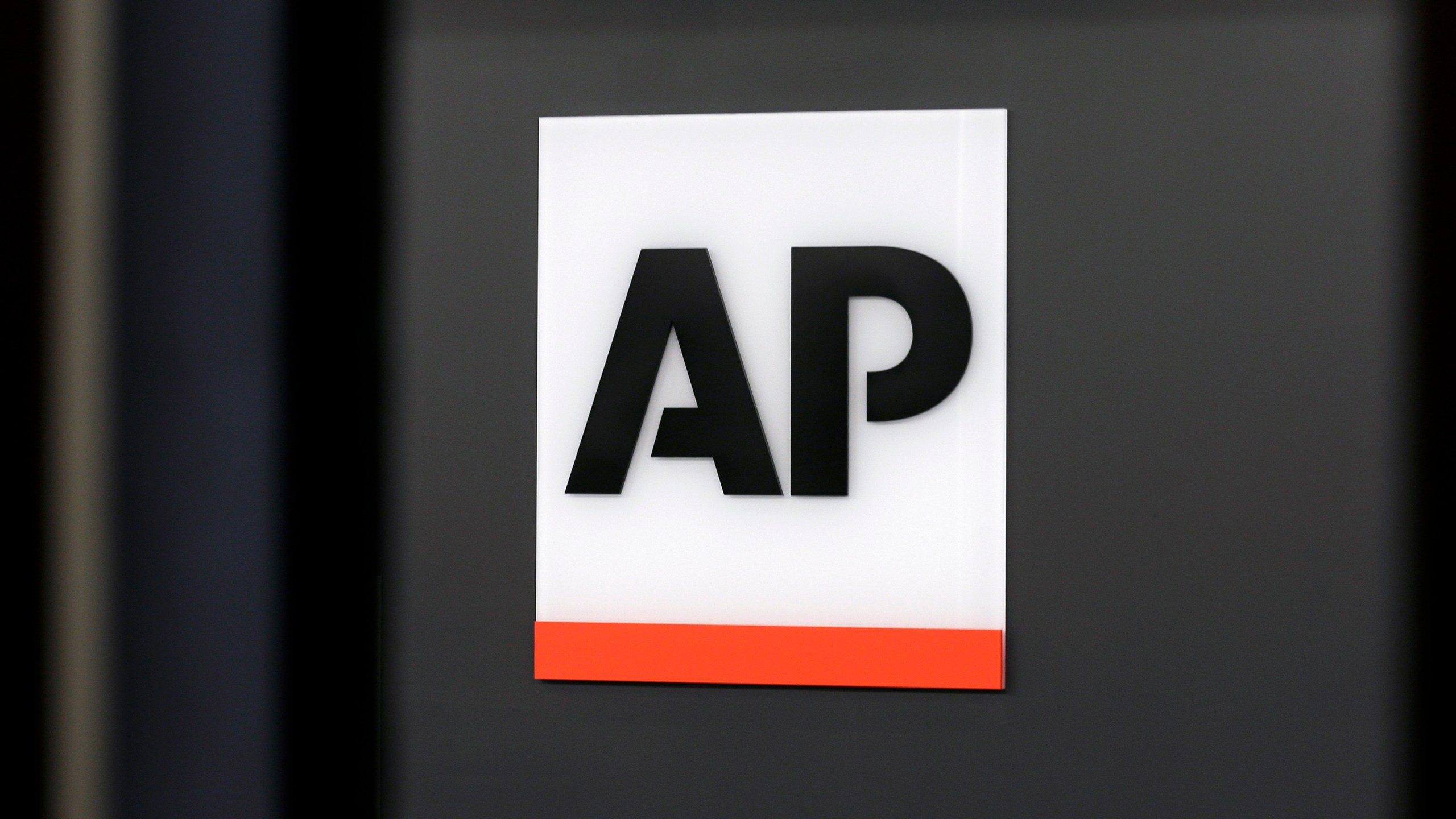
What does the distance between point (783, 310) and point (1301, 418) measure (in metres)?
1.07

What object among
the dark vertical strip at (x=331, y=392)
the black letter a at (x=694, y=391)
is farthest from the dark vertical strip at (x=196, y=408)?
the black letter a at (x=694, y=391)

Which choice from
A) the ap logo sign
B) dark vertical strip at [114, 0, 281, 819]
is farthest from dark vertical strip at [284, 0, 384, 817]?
the ap logo sign

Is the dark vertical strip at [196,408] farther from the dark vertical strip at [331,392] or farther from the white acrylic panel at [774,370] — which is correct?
the white acrylic panel at [774,370]

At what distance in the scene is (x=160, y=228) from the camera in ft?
5.50

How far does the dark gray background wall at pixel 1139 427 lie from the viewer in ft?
5.37

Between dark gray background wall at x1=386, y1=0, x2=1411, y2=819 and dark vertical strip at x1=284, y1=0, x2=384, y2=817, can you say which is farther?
dark vertical strip at x1=284, y1=0, x2=384, y2=817

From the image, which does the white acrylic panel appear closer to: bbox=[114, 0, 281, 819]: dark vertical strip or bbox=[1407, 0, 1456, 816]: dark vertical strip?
bbox=[114, 0, 281, 819]: dark vertical strip

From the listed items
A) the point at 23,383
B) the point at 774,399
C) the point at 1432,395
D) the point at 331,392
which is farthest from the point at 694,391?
the point at 1432,395

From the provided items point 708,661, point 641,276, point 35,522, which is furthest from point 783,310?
point 35,522

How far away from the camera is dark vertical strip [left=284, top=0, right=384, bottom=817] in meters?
1.76

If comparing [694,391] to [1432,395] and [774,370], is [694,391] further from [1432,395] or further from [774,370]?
[1432,395]

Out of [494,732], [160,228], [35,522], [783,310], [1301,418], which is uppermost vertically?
[160,228]

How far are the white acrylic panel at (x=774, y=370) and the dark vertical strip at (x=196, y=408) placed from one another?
0.62 m

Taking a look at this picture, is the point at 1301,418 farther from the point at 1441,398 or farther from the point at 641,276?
the point at 641,276
